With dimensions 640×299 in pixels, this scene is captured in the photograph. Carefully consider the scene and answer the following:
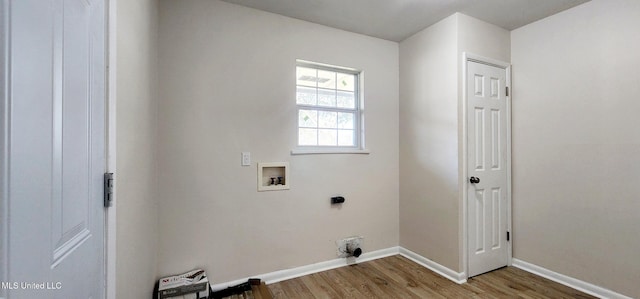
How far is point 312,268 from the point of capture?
8.24ft

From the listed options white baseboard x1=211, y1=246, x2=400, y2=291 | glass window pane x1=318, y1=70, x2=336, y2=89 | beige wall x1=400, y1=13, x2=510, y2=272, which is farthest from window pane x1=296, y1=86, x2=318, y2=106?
white baseboard x1=211, y1=246, x2=400, y2=291

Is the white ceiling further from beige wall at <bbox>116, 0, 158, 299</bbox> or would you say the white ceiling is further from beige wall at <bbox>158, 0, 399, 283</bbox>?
beige wall at <bbox>116, 0, 158, 299</bbox>

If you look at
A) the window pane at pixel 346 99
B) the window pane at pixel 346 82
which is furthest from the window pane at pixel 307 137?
the window pane at pixel 346 82

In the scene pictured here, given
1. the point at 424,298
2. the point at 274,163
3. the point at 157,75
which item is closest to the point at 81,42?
the point at 157,75

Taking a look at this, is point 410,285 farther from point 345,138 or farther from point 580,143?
point 580,143

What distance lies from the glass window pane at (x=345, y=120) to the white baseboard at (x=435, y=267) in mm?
1585

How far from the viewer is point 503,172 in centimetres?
262

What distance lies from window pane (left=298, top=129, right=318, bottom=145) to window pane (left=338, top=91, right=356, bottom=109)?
452 millimetres

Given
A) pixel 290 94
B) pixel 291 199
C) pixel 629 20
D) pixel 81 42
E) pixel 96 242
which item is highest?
pixel 629 20

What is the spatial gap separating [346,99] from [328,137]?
1.63 ft

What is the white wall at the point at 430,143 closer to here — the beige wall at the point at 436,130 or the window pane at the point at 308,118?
the beige wall at the point at 436,130

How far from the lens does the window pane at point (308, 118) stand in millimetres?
2573

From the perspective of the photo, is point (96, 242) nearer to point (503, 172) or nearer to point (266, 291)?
point (266, 291)

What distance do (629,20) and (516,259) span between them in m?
2.30
